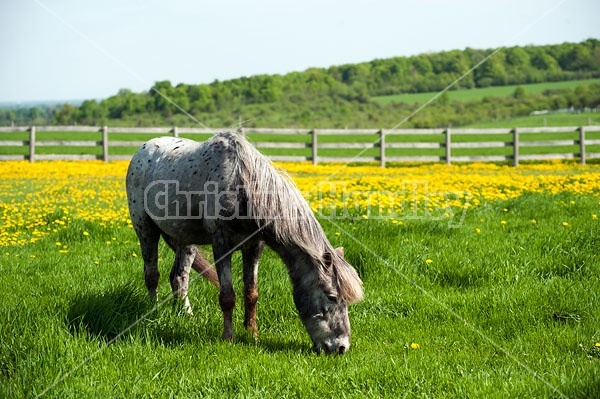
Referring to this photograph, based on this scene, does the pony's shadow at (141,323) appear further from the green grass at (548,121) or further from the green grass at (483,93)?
the green grass at (483,93)

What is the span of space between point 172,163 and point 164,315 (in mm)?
1418

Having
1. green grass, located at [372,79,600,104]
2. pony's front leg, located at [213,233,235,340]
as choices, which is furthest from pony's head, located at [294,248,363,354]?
green grass, located at [372,79,600,104]

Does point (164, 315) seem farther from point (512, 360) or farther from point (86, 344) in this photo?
point (512, 360)

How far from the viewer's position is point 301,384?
3.63m

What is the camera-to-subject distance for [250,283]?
15.8 feet

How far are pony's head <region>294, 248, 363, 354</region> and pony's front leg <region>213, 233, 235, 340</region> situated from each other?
0.61 meters

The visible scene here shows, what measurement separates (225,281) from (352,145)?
888 inches

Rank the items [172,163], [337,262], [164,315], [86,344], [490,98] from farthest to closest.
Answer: [490,98], [172,163], [164,315], [337,262], [86,344]

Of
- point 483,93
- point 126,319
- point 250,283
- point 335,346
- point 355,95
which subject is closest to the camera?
point 335,346

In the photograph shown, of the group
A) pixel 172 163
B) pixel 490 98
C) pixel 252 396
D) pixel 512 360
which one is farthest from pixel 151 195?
pixel 490 98

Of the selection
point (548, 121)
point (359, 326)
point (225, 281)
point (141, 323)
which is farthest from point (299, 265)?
point (548, 121)

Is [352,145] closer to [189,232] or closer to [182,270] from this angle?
[182,270]

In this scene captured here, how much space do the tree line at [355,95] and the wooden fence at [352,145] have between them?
24.0 ft

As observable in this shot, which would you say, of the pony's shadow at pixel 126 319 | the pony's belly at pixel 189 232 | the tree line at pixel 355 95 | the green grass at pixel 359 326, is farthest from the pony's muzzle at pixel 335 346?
the tree line at pixel 355 95
